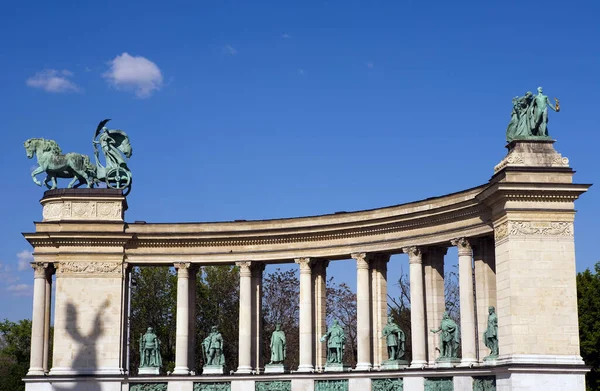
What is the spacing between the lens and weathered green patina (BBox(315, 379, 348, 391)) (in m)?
59.2

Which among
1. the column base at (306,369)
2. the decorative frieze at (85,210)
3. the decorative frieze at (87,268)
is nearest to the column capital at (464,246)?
the column base at (306,369)

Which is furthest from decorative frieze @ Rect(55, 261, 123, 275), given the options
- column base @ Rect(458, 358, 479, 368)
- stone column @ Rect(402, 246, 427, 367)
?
column base @ Rect(458, 358, 479, 368)

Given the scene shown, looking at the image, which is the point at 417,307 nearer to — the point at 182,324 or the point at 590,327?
the point at 182,324

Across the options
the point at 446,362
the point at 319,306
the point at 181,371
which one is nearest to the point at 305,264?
the point at 319,306

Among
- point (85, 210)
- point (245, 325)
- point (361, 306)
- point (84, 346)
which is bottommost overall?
point (84, 346)

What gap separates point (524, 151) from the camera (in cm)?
4947

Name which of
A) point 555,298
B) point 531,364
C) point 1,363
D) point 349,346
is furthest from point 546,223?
point 1,363

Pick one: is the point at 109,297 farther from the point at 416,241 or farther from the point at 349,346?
the point at 349,346

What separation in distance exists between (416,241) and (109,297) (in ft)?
70.5

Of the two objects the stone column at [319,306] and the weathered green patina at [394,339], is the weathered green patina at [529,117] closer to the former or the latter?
the weathered green patina at [394,339]

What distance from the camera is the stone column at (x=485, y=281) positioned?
53.3m

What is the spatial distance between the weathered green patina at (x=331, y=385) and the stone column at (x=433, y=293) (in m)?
5.69

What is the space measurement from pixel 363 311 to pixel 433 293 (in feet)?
15.6

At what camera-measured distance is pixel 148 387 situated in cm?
6228
